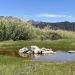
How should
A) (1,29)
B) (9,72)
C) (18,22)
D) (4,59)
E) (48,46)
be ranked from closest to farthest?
1. (9,72)
2. (4,59)
3. (48,46)
4. (1,29)
5. (18,22)

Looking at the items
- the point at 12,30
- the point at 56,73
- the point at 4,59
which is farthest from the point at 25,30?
the point at 56,73

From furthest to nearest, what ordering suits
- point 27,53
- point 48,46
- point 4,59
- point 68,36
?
point 68,36, point 48,46, point 27,53, point 4,59

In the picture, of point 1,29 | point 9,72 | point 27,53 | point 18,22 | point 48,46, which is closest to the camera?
point 9,72

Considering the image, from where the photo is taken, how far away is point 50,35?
303 feet

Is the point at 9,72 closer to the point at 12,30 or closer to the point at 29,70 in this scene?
the point at 29,70

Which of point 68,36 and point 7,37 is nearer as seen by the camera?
point 7,37

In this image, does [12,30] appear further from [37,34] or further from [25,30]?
[37,34]

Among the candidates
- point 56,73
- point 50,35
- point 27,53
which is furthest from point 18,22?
point 56,73

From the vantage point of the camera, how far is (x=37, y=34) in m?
89.4

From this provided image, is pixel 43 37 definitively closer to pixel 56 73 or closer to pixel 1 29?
pixel 1 29

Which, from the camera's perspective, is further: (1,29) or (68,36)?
(68,36)

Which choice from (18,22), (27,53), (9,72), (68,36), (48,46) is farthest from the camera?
(68,36)

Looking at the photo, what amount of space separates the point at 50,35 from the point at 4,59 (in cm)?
5547

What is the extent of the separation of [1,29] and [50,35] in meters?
17.3
